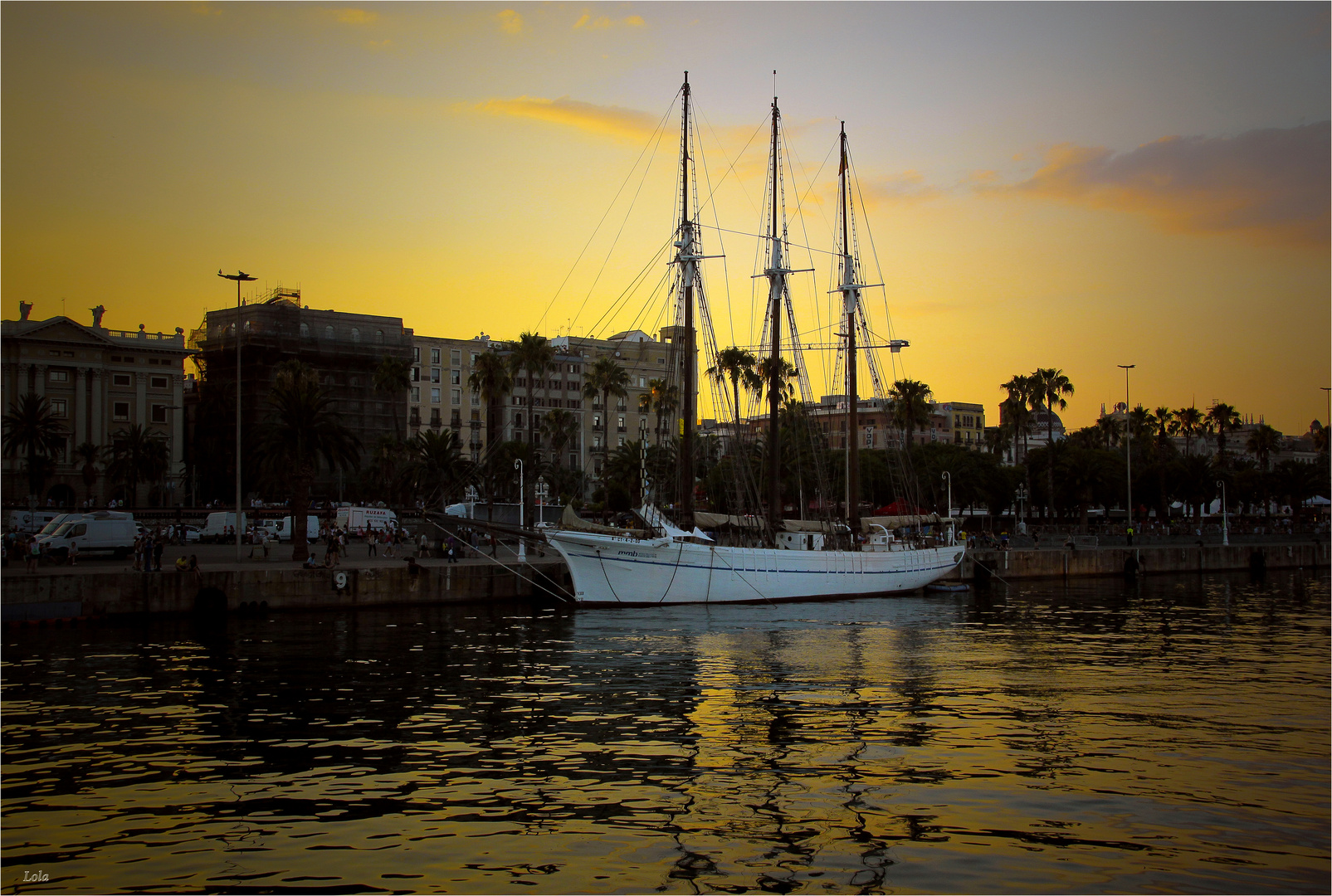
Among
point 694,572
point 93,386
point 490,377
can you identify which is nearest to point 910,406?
point 490,377

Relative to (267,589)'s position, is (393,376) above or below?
above

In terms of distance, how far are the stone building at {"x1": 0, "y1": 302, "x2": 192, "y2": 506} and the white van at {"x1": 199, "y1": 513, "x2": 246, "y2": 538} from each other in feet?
106

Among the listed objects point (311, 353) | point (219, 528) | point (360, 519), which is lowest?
point (219, 528)

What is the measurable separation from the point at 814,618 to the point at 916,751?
2583 centimetres

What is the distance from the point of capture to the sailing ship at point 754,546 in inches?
1860

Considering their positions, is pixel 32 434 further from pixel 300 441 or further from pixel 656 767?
pixel 656 767

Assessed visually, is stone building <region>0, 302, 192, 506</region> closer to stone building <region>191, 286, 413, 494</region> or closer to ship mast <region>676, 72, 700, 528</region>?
stone building <region>191, 286, 413, 494</region>

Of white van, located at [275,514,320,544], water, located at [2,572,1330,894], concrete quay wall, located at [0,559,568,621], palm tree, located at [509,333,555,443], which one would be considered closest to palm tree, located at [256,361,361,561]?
concrete quay wall, located at [0,559,568,621]

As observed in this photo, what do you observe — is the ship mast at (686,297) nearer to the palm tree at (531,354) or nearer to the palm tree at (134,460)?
the palm tree at (531,354)

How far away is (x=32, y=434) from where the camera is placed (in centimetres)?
8612

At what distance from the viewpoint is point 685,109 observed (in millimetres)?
54594

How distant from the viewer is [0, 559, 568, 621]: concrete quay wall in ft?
126

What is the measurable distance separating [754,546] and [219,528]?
4041 cm

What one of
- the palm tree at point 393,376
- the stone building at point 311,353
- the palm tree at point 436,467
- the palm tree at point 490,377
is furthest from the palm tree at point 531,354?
the stone building at point 311,353
